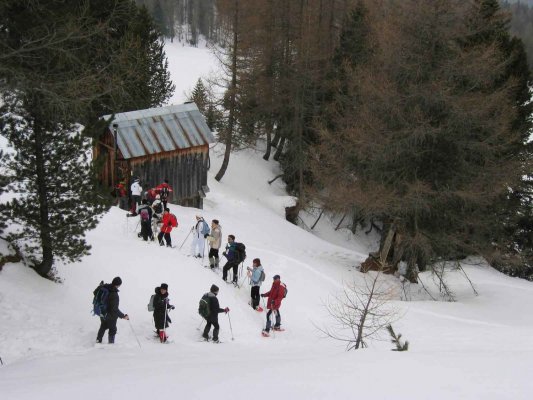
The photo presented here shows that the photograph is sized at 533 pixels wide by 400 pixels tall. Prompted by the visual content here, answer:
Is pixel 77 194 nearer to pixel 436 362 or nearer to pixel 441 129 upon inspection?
pixel 436 362

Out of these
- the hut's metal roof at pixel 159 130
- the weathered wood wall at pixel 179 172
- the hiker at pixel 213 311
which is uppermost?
the hut's metal roof at pixel 159 130

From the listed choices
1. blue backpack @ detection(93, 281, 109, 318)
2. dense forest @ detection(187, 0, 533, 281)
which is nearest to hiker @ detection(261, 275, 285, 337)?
blue backpack @ detection(93, 281, 109, 318)

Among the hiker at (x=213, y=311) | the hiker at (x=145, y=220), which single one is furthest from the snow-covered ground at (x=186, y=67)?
the hiker at (x=213, y=311)

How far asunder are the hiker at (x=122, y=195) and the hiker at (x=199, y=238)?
528 centimetres

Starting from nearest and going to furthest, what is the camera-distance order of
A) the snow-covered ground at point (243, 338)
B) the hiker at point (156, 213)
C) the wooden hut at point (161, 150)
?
the snow-covered ground at point (243, 338), the hiker at point (156, 213), the wooden hut at point (161, 150)

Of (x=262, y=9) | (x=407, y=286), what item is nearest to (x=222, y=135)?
(x=262, y=9)

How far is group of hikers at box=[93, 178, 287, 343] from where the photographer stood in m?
10.2

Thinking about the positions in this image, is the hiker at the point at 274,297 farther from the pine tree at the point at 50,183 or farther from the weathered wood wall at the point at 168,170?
the weathered wood wall at the point at 168,170

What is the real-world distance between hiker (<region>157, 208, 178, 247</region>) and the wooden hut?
5041 mm

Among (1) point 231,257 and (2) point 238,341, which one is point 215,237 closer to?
→ (1) point 231,257

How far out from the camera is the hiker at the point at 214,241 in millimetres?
14633

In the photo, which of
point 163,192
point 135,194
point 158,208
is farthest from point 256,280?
point 135,194

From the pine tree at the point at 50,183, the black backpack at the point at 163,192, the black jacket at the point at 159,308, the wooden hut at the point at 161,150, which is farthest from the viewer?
the wooden hut at the point at 161,150

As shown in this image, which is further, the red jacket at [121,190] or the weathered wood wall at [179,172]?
the weathered wood wall at [179,172]
